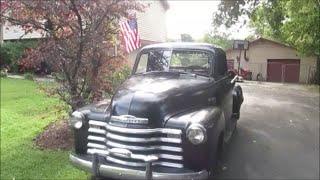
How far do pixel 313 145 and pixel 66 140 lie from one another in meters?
4.77

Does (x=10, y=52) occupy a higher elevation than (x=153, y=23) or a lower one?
lower

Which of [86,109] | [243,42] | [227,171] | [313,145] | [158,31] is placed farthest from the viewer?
[243,42]

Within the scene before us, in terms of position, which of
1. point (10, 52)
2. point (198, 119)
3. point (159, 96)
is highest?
point (159, 96)

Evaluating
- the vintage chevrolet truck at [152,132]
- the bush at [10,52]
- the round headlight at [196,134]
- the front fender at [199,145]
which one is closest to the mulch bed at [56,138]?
the vintage chevrolet truck at [152,132]

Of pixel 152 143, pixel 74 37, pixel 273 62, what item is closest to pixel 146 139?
pixel 152 143

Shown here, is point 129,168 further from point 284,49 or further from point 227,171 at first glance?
point 284,49

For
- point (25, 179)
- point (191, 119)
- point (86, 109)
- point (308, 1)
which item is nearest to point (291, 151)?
point (191, 119)

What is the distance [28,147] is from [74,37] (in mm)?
2183

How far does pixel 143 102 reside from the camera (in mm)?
5965

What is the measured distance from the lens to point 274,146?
29.2ft

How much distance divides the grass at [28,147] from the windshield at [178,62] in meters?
2.05

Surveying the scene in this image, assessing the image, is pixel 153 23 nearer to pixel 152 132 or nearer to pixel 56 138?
pixel 56 138

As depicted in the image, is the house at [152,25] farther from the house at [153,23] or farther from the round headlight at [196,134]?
the round headlight at [196,134]

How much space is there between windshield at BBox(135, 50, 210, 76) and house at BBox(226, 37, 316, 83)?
27.0m
